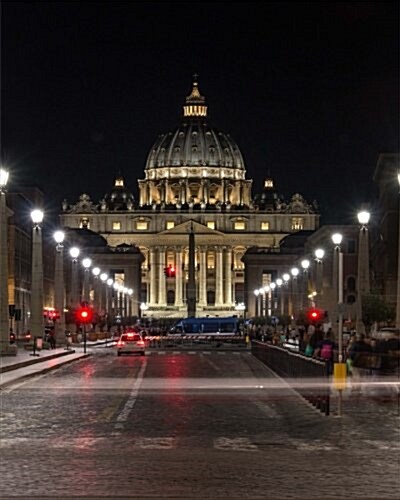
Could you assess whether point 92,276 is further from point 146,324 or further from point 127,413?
point 127,413

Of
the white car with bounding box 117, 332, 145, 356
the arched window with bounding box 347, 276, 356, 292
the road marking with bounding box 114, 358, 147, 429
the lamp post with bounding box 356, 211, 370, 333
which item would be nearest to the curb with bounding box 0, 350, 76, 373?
the road marking with bounding box 114, 358, 147, 429

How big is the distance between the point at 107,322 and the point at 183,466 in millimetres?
113394

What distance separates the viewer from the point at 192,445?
61.2ft

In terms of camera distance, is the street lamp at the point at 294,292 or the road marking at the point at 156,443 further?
the street lamp at the point at 294,292

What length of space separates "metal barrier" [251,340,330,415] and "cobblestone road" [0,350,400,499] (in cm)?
39

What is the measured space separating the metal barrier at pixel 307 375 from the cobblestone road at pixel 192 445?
39cm

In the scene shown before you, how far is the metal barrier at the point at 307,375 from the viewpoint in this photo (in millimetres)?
27188

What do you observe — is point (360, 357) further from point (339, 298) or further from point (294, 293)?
point (294, 293)

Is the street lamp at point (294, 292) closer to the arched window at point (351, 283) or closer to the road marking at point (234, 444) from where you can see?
the arched window at point (351, 283)

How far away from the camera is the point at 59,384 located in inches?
1416

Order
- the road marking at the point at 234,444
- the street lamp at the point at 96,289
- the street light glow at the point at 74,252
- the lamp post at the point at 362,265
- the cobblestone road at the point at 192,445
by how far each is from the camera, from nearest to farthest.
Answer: the cobblestone road at the point at 192,445, the road marking at the point at 234,444, the lamp post at the point at 362,265, the street light glow at the point at 74,252, the street lamp at the point at 96,289

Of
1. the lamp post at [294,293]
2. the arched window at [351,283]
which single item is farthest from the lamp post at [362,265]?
the arched window at [351,283]

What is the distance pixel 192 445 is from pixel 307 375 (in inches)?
633

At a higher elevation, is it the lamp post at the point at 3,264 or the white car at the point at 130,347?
the lamp post at the point at 3,264
